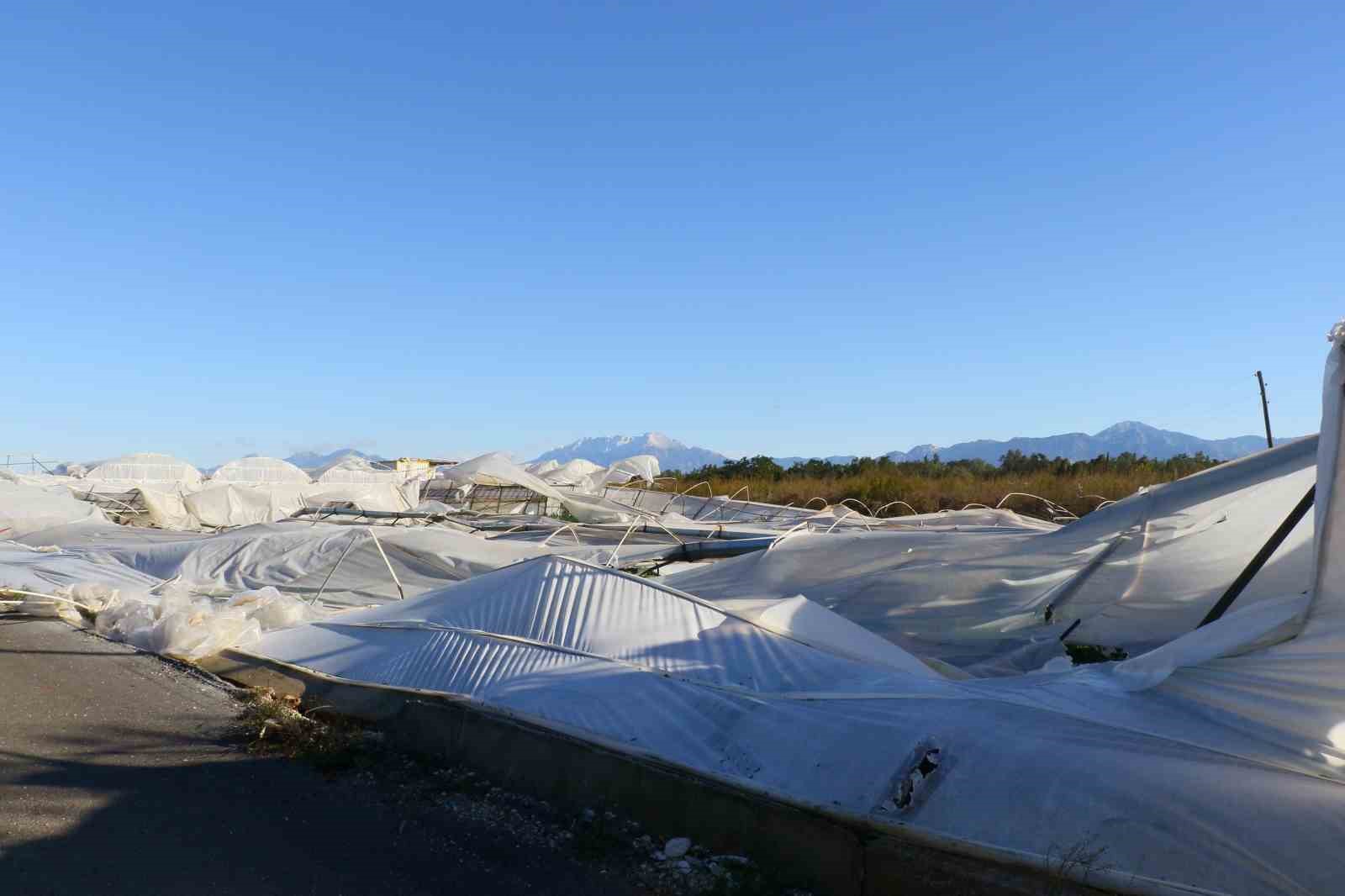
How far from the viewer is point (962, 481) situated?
26172mm

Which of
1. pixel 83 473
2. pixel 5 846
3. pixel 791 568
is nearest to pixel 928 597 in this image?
pixel 791 568

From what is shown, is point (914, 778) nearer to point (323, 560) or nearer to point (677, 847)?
point (677, 847)

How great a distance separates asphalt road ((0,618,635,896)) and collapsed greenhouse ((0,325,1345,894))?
0.68 meters

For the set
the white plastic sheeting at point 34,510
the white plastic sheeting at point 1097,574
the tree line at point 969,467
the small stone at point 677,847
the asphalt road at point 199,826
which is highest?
the tree line at point 969,467

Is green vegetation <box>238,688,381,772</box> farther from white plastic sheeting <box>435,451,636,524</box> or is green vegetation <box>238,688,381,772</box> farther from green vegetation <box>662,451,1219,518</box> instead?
green vegetation <box>662,451,1219,518</box>

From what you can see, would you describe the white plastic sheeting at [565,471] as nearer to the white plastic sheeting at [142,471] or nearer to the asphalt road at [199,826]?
the white plastic sheeting at [142,471]

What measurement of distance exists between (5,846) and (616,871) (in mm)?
2311

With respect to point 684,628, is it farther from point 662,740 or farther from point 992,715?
point 992,715

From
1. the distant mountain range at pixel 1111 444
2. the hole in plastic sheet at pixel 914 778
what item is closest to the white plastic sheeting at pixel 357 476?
the hole in plastic sheet at pixel 914 778

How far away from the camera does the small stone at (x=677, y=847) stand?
161 inches

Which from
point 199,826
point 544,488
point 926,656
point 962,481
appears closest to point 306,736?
point 199,826

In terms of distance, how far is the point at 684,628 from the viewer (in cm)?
572

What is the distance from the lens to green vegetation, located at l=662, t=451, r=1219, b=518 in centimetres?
→ 2175

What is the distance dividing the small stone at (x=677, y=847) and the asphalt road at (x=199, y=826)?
28 cm
